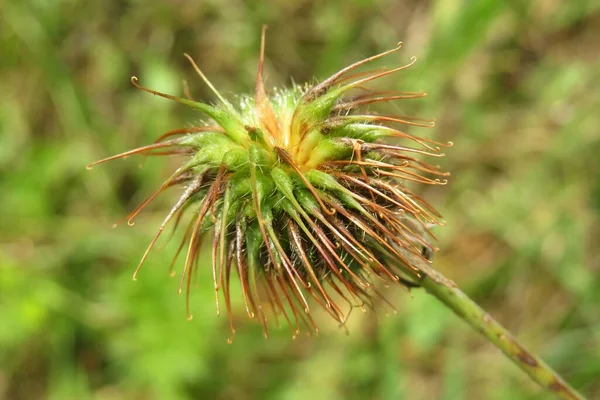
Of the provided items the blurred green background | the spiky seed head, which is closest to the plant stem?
the spiky seed head

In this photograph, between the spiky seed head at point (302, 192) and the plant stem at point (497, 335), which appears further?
the plant stem at point (497, 335)

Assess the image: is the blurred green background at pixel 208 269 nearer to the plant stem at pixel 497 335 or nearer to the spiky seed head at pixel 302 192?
the plant stem at pixel 497 335

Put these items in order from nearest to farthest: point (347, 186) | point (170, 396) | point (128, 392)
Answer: point (347, 186)
point (170, 396)
point (128, 392)

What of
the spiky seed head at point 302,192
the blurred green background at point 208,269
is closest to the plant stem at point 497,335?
the spiky seed head at point 302,192

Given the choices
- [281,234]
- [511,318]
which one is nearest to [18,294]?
[281,234]

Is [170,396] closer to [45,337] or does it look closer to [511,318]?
[45,337]

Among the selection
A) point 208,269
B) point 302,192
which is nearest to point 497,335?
point 302,192

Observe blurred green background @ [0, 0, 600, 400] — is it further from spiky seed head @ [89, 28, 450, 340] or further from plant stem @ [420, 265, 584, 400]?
spiky seed head @ [89, 28, 450, 340]

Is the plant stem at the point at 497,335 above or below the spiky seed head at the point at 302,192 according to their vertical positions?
below
